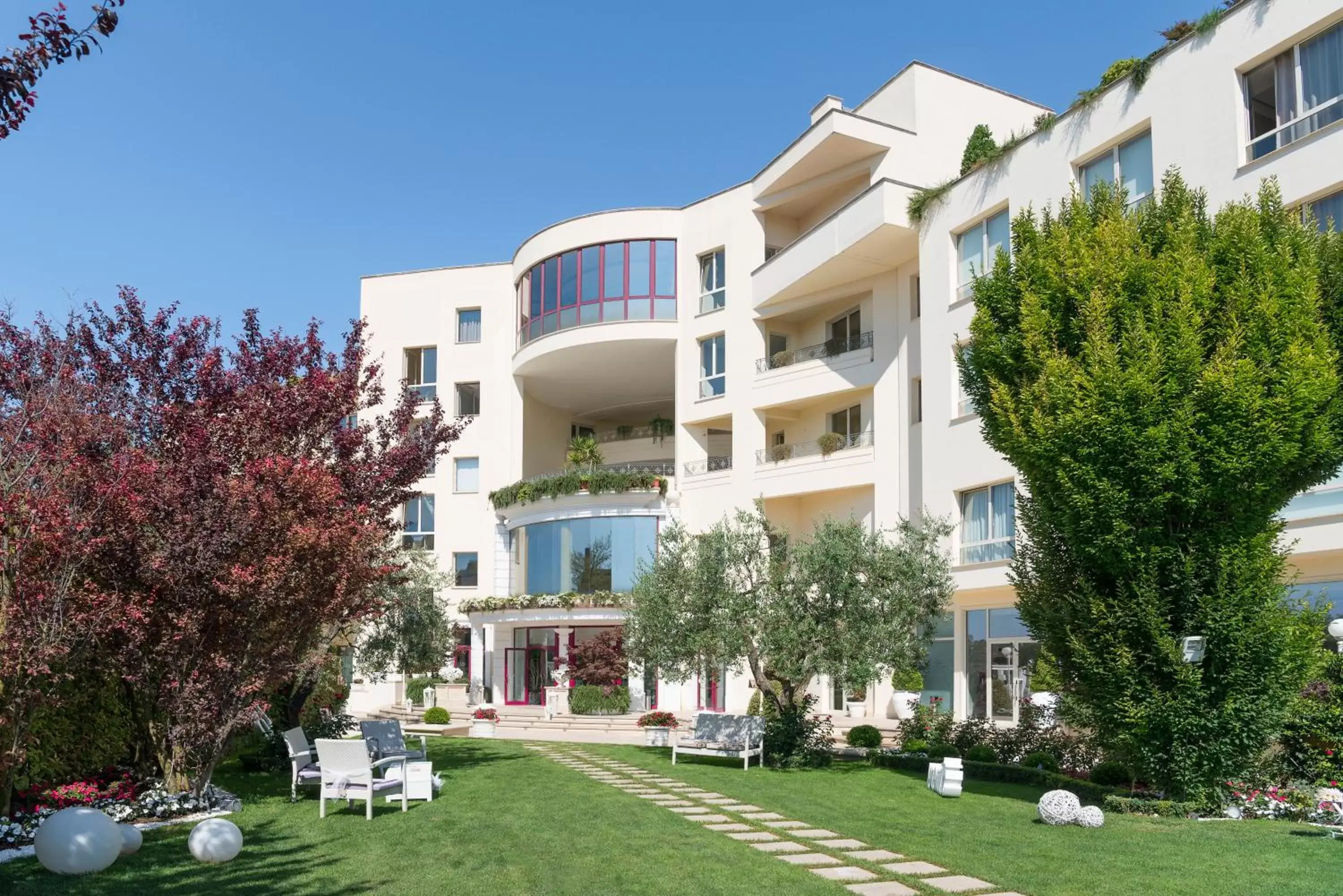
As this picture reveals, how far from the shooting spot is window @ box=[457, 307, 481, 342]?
4084 centimetres

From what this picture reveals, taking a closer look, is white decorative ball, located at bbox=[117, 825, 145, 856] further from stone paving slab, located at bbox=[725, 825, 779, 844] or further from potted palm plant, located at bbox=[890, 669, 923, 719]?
potted palm plant, located at bbox=[890, 669, 923, 719]

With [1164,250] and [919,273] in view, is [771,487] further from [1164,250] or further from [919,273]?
[1164,250]

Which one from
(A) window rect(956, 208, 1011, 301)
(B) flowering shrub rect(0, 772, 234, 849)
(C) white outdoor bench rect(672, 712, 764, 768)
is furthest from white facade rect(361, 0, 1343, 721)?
(B) flowering shrub rect(0, 772, 234, 849)

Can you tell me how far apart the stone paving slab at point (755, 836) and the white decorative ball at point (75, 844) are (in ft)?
18.2

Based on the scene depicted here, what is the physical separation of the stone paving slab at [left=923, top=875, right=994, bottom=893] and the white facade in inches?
436

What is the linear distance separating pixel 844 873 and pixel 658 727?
14622 mm

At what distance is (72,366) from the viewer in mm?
12914

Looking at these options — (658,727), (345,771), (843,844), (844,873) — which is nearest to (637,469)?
(658,727)

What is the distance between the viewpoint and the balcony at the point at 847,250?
26234mm

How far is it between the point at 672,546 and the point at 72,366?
10233 millimetres

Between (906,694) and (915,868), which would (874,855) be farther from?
(906,694)

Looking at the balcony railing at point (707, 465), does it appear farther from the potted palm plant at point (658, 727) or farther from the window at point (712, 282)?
the potted palm plant at point (658, 727)

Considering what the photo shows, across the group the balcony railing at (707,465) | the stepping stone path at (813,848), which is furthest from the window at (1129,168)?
the balcony railing at (707,465)

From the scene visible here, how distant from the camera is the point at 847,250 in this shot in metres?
27.8
